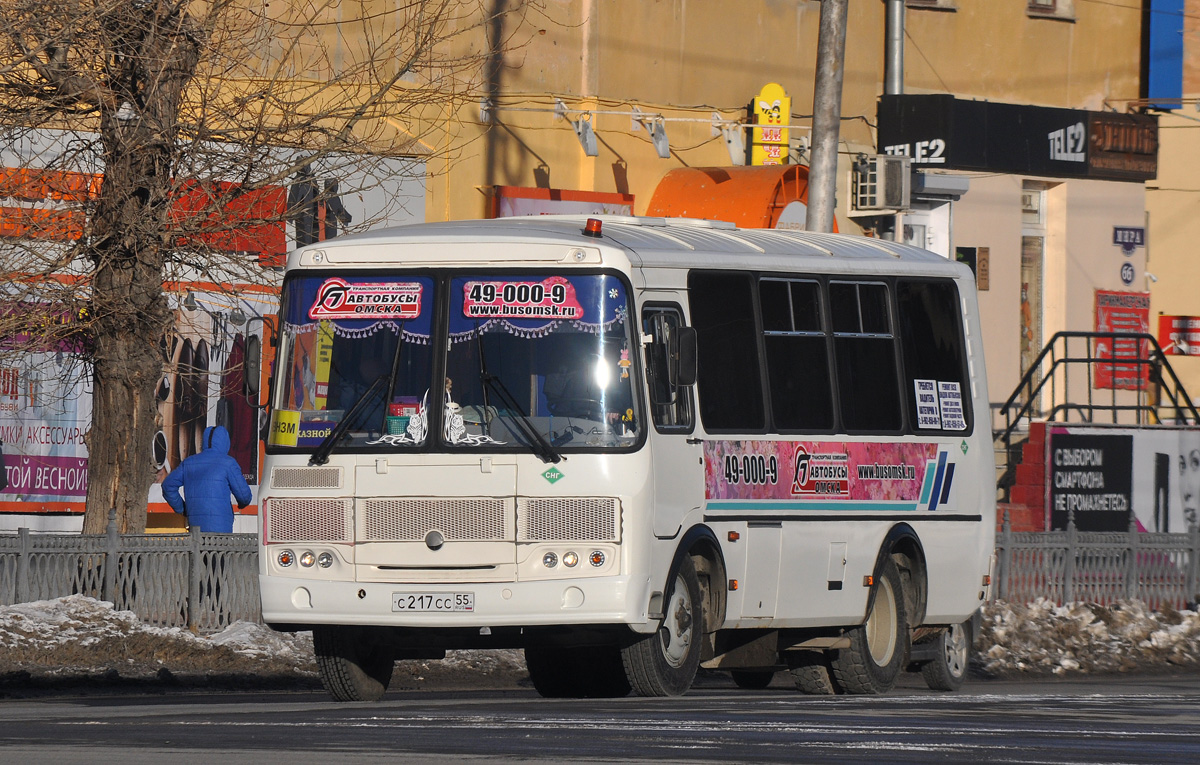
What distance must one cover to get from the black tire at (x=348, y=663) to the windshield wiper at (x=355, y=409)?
1.09 meters

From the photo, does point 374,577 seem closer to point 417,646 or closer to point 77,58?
point 417,646

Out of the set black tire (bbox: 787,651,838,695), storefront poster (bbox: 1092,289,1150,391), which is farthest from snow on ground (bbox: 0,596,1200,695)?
storefront poster (bbox: 1092,289,1150,391)

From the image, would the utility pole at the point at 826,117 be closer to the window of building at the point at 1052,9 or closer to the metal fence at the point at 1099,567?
the metal fence at the point at 1099,567

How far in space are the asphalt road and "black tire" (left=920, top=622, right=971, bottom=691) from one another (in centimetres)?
208

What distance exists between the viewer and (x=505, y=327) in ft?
39.4

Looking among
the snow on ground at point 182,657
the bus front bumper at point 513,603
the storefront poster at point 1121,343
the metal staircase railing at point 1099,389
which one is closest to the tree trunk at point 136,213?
the snow on ground at point 182,657

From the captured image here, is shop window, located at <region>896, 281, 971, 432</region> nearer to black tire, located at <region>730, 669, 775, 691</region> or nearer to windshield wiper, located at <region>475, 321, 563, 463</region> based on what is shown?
black tire, located at <region>730, 669, 775, 691</region>

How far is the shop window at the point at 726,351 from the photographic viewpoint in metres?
12.8

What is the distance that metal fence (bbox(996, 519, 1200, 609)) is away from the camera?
2120 cm

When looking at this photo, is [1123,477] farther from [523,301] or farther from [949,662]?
[523,301]

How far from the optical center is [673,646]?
12414mm

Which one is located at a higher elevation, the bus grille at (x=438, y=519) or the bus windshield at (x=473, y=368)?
the bus windshield at (x=473, y=368)

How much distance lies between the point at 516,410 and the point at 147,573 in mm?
6239

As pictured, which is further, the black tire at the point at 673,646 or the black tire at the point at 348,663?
the black tire at the point at 348,663
